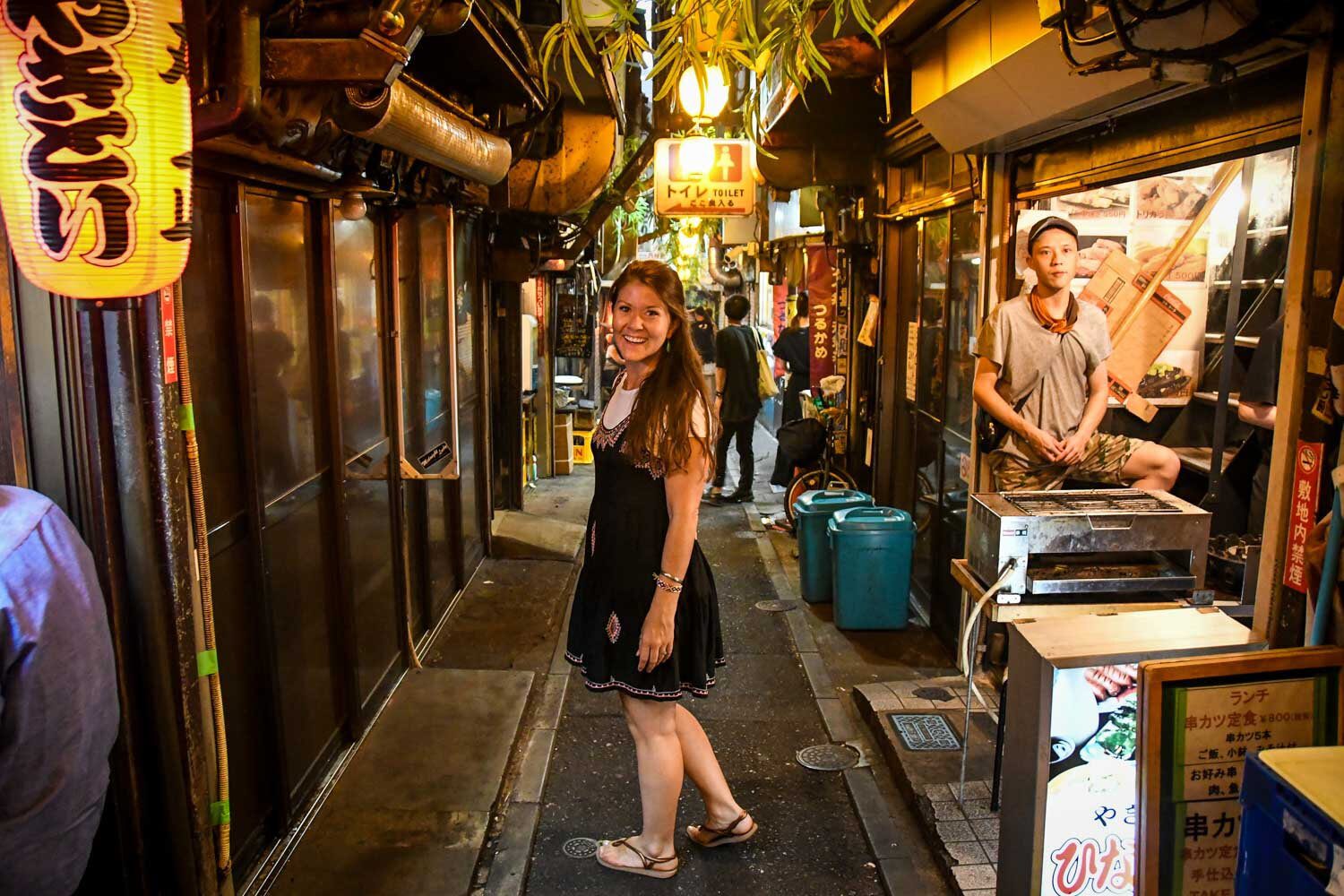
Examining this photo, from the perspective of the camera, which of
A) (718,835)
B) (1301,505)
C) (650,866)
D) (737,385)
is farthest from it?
(737,385)

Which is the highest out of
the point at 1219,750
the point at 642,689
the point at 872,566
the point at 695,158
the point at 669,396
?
the point at 695,158

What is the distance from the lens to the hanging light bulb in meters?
11.1

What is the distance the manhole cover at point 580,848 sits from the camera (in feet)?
16.6

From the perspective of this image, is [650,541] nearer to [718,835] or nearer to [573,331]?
[718,835]

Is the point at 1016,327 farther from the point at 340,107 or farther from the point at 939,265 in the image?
the point at 340,107

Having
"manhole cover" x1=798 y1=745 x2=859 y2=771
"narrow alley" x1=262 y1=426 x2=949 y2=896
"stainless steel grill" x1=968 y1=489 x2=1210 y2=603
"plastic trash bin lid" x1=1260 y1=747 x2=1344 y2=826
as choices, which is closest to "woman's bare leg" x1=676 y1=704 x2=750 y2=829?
"narrow alley" x1=262 y1=426 x2=949 y2=896

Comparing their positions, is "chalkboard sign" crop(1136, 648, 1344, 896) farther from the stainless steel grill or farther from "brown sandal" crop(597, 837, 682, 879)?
"brown sandal" crop(597, 837, 682, 879)

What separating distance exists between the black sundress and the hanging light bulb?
7.29 metres

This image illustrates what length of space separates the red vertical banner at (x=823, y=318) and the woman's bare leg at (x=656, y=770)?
8.68m

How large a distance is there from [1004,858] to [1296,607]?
1.32 metres

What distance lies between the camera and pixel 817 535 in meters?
9.01

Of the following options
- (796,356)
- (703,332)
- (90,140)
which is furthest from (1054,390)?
(703,332)

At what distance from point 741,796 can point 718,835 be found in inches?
25.3

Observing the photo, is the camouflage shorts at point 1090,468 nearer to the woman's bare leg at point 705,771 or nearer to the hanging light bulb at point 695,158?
the woman's bare leg at point 705,771
